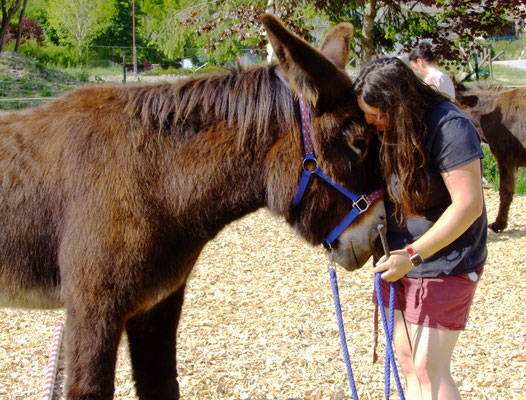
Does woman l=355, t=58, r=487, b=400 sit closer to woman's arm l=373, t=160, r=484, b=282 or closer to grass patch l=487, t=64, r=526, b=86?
woman's arm l=373, t=160, r=484, b=282

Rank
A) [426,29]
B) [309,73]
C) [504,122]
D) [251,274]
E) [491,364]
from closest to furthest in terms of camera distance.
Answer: [309,73], [491,364], [251,274], [504,122], [426,29]

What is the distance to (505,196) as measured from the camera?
7.41 meters

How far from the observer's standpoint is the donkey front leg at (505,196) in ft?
24.2

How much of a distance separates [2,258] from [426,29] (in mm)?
7519

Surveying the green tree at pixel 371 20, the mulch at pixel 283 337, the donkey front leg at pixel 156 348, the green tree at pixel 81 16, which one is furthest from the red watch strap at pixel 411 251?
the green tree at pixel 81 16

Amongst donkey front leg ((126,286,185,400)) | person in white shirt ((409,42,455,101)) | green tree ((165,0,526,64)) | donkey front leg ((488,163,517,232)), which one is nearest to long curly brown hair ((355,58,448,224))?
donkey front leg ((126,286,185,400))

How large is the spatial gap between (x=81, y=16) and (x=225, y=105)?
4055 centimetres

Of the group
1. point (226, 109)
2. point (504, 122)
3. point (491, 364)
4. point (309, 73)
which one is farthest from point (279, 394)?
point (504, 122)

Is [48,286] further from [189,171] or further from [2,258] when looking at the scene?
[189,171]

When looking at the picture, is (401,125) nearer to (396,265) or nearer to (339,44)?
(396,265)

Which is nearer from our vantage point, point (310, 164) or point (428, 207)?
point (310, 164)

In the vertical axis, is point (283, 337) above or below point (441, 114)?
below

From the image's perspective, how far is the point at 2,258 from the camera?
2.36m

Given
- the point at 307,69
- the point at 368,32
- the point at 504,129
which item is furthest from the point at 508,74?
the point at 307,69
